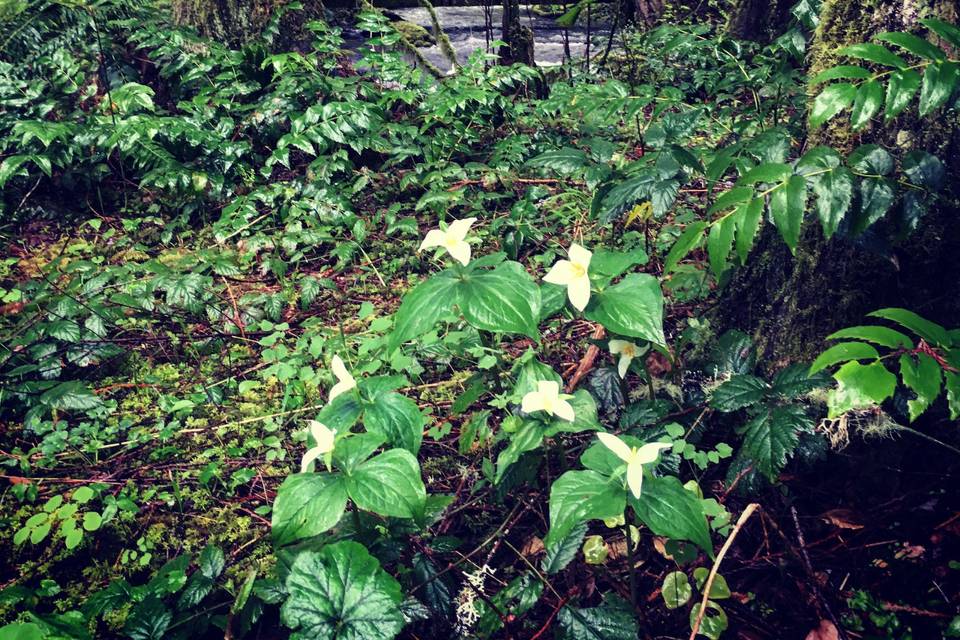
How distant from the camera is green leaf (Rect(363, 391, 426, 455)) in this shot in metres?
1.49

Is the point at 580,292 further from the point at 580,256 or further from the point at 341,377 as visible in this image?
the point at 341,377

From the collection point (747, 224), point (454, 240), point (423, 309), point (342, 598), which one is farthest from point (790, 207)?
point (342, 598)

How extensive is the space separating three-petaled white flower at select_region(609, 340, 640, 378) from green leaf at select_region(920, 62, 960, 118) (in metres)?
0.92

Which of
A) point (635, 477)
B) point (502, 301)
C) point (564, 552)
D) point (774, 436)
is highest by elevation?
point (502, 301)

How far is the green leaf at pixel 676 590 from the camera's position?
5.18 feet

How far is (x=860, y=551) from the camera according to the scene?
167cm

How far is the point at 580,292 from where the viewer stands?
1.49 m

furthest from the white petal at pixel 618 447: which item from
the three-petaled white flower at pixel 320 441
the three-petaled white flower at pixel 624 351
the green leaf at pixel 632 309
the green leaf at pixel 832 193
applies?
the green leaf at pixel 832 193

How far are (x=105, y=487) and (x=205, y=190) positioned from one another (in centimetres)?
210

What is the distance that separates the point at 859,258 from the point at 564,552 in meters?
1.27

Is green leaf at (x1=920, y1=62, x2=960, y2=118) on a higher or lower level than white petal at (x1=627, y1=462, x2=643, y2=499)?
higher

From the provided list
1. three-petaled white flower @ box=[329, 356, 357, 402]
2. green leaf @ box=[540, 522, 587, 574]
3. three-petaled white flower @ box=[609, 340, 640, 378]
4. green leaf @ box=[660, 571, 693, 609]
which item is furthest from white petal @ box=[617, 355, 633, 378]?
three-petaled white flower @ box=[329, 356, 357, 402]

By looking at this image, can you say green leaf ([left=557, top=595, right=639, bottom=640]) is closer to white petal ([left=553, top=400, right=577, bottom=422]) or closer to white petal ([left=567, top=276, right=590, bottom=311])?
white petal ([left=553, top=400, right=577, bottom=422])

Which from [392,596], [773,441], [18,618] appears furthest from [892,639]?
[18,618]
